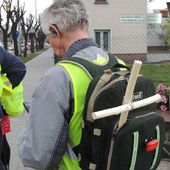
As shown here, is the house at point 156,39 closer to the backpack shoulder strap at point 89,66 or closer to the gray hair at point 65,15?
the gray hair at point 65,15

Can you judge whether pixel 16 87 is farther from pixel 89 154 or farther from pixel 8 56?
pixel 89 154

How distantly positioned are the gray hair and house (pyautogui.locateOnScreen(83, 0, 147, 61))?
15.6m

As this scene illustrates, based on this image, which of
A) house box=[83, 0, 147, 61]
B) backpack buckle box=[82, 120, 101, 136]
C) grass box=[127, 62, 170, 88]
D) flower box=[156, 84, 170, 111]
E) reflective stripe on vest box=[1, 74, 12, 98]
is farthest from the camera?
house box=[83, 0, 147, 61]

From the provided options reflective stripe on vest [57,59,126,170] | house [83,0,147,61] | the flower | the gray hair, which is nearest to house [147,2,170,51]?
house [83,0,147,61]

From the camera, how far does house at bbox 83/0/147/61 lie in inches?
681

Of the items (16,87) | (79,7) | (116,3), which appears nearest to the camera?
(79,7)

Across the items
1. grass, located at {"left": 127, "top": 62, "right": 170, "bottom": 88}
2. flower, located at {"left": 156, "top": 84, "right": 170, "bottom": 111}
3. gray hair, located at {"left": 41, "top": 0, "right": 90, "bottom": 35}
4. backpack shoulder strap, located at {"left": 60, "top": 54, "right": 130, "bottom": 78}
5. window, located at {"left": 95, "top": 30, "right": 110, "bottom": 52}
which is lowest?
grass, located at {"left": 127, "top": 62, "right": 170, "bottom": 88}

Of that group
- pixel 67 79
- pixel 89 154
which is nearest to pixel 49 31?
pixel 67 79

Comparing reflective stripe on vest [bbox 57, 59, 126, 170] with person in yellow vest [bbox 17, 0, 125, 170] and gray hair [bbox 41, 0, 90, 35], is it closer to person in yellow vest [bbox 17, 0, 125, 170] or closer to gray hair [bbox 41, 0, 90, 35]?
person in yellow vest [bbox 17, 0, 125, 170]

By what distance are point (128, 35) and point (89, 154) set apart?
17.5 metres

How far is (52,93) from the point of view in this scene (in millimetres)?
1381

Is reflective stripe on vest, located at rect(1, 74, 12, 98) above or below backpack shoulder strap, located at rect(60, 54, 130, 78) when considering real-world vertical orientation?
below

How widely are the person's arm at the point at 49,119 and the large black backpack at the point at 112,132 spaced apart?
11 centimetres

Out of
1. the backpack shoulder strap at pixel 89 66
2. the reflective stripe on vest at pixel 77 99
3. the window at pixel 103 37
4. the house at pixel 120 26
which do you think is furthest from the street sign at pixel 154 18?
the window at pixel 103 37
